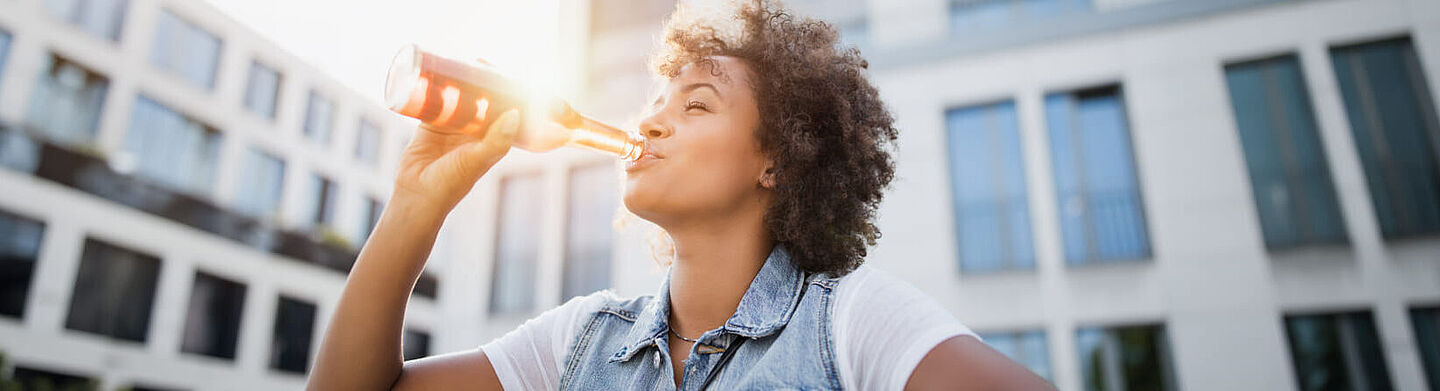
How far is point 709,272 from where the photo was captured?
1.54 m

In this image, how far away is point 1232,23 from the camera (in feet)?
29.1

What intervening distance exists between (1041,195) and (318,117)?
15267mm

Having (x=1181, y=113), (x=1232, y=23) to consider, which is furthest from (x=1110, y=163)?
(x=1232, y=23)

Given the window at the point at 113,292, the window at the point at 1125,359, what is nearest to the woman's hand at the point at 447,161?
the window at the point at 1125,359

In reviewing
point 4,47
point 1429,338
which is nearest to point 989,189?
point 1429,338

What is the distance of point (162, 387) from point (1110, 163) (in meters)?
14.7

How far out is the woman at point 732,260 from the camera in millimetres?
1175

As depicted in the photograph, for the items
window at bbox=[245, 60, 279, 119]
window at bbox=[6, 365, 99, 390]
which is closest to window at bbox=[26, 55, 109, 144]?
window at bbox=[245, 60, 279, 119]

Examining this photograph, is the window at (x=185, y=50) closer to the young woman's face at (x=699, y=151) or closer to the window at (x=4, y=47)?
the window at (x=4, y=47)

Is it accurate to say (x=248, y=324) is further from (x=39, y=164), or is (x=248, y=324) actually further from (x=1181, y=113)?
(x=1181, y=113)

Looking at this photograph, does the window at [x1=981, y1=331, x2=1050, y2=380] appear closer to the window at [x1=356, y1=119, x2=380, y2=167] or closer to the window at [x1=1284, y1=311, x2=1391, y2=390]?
the window at [x1=1284, y1=311, x2=1391, y2=390]

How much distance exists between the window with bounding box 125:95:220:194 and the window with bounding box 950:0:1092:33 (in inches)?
522

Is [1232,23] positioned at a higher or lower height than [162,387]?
higher

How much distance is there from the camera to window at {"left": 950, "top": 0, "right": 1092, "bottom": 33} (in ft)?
31.6
